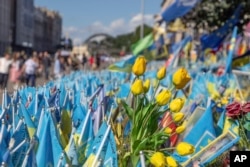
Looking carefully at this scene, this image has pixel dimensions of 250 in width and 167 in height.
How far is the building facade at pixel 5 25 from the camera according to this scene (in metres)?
92.5

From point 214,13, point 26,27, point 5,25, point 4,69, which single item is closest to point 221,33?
point 214,13

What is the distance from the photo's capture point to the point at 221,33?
52.2 feet

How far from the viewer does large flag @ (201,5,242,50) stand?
49.0 ft

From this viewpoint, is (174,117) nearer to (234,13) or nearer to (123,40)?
(234,13)

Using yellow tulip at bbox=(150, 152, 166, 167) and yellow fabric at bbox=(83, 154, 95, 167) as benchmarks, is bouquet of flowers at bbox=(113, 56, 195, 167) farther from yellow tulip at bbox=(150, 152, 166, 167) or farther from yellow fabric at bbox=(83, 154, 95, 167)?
yellow fabric at bbox=(83, 154, 95, 167)

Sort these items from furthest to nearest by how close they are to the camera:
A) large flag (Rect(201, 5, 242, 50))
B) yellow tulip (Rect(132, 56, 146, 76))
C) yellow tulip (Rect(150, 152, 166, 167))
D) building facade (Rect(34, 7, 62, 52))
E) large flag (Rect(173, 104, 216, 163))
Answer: building facade (Rect(34, 7, 62, 52)) → large flag (Rect(201, 5, 242, 50)) → large flag (Rect(173, 104, 216, 163)) → yellow tulip (Rect(132, 56, 146, 76)) → yellow tulip (Rect(150, 152, 166, 167))

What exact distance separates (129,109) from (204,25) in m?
13.6

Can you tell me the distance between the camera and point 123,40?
146500 mm

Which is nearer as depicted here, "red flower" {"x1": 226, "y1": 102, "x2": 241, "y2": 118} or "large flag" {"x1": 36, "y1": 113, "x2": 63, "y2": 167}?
"large flag" {"x1": 36, "y1": 113, "x2": 63, "y2": 167}

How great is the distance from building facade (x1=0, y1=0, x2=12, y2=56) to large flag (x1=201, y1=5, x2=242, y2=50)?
254 ft

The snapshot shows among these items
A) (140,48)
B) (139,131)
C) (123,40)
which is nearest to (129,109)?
(139,131)

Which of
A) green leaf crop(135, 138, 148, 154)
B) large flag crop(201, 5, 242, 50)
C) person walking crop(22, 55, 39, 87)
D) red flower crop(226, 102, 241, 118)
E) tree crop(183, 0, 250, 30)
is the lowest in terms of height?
green leaf crop(135, 138, 148, 154)

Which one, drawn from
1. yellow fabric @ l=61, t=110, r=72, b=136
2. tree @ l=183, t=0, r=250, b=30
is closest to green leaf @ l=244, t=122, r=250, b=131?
yellow fabric @ l=61, t=110, r=72, b=136

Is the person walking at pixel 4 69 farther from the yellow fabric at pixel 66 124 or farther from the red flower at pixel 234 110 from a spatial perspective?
the red flower at pixel 234 110
